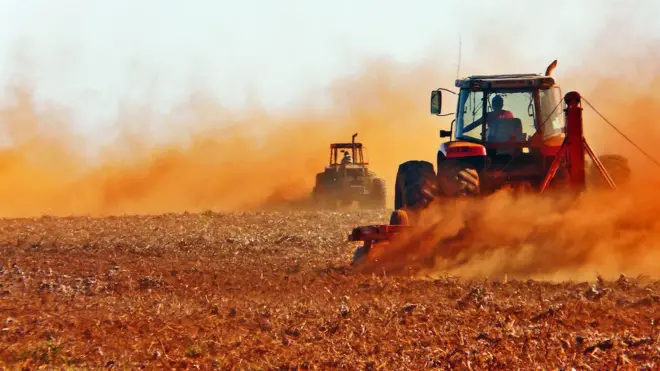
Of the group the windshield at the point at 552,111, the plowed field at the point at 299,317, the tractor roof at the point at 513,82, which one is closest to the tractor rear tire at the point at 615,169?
the windshield at the point at 552,111

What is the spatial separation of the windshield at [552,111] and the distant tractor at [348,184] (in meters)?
22.4

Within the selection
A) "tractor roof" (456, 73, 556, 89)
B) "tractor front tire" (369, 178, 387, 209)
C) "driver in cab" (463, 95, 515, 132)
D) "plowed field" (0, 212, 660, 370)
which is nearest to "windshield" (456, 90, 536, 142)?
"driver in cab" (463, 95, 515, 132)

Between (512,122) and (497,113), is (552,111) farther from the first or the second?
(497,113)

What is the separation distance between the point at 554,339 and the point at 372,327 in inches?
68.7

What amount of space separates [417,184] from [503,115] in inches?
75.1

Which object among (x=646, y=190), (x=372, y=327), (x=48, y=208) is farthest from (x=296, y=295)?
(x=48, y=208)

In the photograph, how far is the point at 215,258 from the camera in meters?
16.1

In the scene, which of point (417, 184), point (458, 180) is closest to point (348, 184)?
point (417, 184)

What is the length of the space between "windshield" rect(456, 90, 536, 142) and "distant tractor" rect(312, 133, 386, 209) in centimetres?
2224

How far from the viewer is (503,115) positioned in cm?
1405

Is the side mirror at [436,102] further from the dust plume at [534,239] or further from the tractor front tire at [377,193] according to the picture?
the tractor front tire at [377,193]

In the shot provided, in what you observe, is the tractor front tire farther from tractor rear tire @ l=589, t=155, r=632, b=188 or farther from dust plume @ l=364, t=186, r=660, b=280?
dust plume @ l=364, t=186, r=660, b=280

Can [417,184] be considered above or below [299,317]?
above

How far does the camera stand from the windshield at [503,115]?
13938 millimetres
